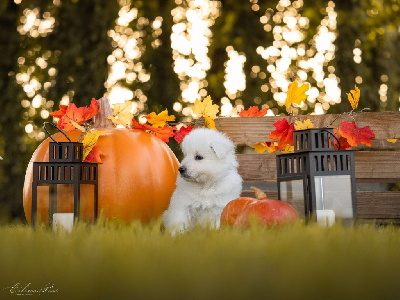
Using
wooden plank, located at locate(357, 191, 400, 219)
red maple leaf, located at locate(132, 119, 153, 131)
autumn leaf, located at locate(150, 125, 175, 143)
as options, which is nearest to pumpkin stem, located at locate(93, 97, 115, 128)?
red maple leaf, located at locate(132, 119, 153, 131)

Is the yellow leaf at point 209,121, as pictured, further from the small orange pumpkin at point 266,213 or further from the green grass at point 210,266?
the green grass at point 210,266

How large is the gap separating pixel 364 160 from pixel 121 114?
4.60 ft

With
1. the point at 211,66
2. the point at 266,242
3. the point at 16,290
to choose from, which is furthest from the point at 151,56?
the point at 16,290

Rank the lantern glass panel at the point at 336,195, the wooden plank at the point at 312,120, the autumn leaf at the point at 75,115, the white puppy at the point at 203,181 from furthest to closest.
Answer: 1. the wooden plank at the point at 312,120
2. the autumn leaf at the point at 75,115
3. the white puppy at the point at 203,181
4. the lantern glass panel at the point at 336,195

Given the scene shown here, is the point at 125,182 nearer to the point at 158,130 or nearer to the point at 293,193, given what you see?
the point at 158,130

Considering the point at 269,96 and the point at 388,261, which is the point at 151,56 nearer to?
the point at 269,96

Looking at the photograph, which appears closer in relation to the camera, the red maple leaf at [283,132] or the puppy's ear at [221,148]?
the red maple leaf at [283,132]

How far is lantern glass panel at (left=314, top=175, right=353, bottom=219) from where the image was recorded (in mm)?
1985

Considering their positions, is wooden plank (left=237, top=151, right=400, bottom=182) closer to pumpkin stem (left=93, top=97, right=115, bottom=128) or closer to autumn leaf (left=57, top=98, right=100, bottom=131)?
pumpkin stem (left=93, top=97, right=115, bottom=128)

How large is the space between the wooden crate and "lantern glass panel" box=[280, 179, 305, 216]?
0.96 metres

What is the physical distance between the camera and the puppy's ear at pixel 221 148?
7.70 ft

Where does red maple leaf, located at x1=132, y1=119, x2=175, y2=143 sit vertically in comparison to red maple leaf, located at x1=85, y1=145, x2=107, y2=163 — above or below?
above

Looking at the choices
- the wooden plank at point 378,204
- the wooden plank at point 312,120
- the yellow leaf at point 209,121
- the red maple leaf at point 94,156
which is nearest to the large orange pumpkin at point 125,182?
the red maple leaf at point 94,156

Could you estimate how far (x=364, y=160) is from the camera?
3160 millimetres
